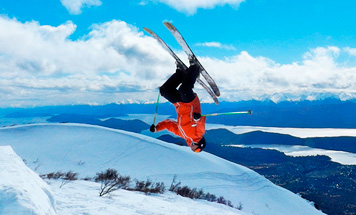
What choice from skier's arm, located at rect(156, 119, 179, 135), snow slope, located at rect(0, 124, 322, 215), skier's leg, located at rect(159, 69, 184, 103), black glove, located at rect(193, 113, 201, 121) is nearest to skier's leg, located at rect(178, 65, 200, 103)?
skier's leg, located at rect(159, 69, 184, 103)

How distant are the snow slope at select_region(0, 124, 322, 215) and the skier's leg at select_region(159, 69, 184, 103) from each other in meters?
31.5

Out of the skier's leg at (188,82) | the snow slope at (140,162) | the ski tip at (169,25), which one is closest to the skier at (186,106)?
the skier's leg at (188,82)

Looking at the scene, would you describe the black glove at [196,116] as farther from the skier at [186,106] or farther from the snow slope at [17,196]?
the snow slope at [17,196]

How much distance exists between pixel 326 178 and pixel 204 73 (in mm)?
135370

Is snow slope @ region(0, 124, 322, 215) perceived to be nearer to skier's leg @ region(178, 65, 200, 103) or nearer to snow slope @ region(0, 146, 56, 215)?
skier's leg @ region(178, 65, 200, 103)

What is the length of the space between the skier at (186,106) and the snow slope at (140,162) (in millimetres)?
30484

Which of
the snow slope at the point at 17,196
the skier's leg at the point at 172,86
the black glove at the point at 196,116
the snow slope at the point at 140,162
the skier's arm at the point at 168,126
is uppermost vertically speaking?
the skier's leg at the point at 172,86

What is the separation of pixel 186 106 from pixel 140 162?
131ft

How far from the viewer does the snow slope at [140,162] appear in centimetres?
3697

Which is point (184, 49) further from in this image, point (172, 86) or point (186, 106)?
point (186, 106)

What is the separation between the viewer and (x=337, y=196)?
93.6m

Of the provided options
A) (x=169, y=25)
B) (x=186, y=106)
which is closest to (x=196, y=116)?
(x=186, y=106)

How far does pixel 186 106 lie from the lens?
5.03 metres

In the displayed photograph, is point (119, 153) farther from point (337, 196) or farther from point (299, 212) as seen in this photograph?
point (337, 196)
